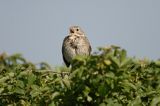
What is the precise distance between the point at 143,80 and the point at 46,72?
103 cm

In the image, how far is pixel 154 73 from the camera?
5660 millimetres

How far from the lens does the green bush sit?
487cm

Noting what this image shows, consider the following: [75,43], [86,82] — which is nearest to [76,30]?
[75,43]

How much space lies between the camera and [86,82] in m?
5.00

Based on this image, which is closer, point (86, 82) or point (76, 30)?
point (86, 82)

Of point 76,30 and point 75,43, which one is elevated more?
point 76,30

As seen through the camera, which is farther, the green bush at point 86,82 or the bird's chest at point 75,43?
the bird's chest at point 75,43

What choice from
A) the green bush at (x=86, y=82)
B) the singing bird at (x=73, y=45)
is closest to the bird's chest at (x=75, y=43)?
the singing bird at (x=73, y=45)

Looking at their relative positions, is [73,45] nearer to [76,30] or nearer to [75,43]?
[75,43]

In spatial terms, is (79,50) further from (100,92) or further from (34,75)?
(100,92)

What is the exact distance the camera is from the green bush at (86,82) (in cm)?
487

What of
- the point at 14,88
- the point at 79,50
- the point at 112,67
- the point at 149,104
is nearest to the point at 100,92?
the point at 112,67

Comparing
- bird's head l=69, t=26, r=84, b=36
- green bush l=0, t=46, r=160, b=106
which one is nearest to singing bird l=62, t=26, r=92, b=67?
bird's head l=69, t=26, r=84, b=36

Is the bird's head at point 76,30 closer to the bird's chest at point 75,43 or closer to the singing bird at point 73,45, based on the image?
the singing bird at point 73,45
